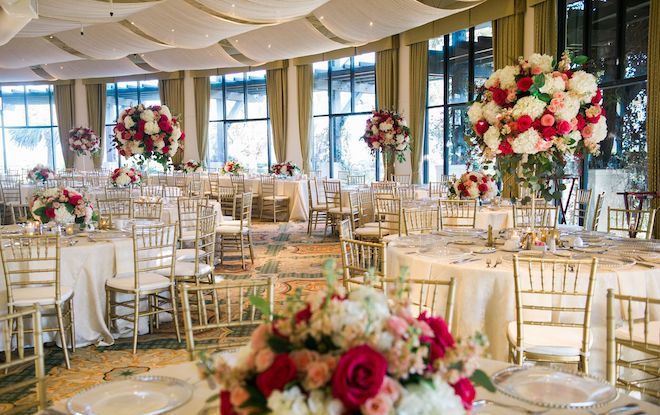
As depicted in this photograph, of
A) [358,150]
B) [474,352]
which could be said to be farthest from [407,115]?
[474,352]

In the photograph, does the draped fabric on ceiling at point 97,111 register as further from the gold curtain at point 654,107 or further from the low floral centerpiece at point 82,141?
the gold curtain at point 654,107

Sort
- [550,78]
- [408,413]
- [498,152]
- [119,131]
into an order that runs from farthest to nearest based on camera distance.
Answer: [119,131] → [498,152] → [550,78] → [408,413]

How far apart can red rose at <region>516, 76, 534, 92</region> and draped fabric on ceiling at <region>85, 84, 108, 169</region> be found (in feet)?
57.8

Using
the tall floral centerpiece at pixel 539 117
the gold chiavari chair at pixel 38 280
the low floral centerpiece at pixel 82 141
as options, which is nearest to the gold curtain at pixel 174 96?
the low floral centerpiece at pixel 82 141

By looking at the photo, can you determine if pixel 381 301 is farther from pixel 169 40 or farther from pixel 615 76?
pixel 169 40

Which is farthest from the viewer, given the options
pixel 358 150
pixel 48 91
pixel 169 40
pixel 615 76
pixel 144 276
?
pixel 48 91

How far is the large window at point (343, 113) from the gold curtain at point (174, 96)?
4.59 metres

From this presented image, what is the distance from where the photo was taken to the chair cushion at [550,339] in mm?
3158

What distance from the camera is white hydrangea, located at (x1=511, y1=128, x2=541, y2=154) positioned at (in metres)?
3.88

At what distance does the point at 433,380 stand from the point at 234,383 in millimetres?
400

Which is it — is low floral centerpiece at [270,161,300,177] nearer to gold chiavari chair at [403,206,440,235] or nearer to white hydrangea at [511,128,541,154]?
gold chiavari chair at [403,206,440,235]

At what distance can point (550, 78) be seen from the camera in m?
3.86

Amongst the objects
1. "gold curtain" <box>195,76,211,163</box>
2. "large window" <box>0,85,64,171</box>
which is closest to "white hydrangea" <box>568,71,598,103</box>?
"gold curtain" <box>195,76,211,163</box>


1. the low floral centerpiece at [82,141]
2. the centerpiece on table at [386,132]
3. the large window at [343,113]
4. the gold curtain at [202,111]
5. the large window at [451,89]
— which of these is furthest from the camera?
the gold curtain at [202,111]
